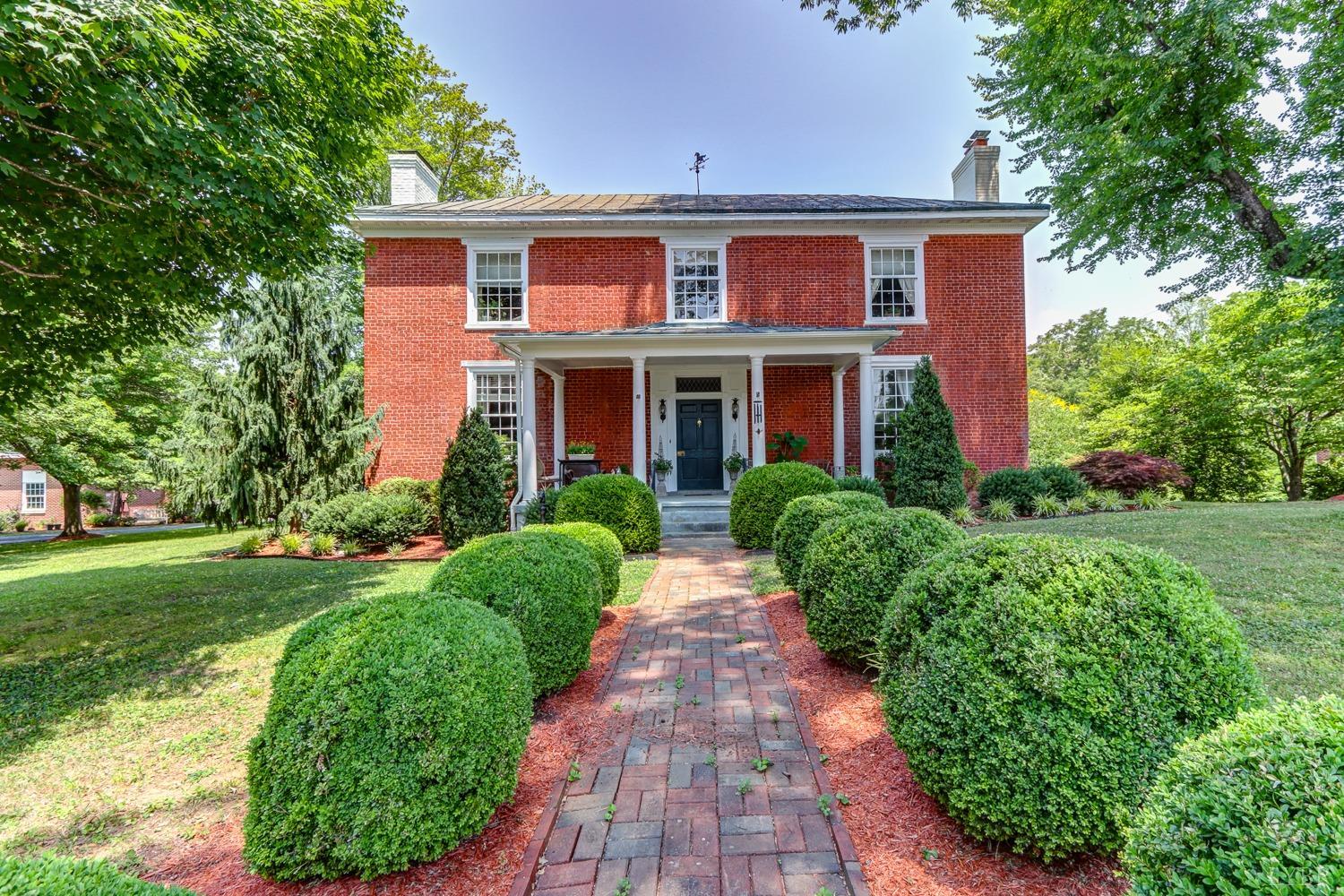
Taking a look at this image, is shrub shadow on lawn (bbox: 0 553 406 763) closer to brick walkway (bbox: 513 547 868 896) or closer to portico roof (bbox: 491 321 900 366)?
brick walkway (bbox: 513 547 868 896)

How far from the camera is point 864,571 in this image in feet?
12.5

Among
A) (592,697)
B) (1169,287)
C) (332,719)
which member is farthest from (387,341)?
(1169,287)

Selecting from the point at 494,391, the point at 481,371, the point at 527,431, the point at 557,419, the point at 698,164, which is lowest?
the point at 527,431

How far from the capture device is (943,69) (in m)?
10.2

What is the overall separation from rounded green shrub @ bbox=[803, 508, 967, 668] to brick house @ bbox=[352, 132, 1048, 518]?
8.66 meters

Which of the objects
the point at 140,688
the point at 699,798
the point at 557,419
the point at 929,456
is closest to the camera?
the point at 699,798

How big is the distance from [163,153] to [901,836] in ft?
21.8

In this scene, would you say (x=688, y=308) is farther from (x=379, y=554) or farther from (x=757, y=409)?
(x=379, y=554)

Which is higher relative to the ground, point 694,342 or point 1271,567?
point 694,342

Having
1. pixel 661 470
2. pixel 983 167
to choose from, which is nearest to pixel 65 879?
pixel 661 470

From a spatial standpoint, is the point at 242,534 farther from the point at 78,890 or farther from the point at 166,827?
the point at 78,890

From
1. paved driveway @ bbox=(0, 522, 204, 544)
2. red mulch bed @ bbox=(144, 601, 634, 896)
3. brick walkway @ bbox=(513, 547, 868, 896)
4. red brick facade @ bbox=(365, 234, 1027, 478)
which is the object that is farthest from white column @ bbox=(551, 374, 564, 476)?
paved driveway @ bbox=(0, 522, 204, 544)

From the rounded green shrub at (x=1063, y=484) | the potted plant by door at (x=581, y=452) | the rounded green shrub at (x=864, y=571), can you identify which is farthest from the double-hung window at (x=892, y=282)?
the rounded green shrub at (x=864, y=571)

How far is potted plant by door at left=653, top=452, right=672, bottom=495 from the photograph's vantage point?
40.9 feet
